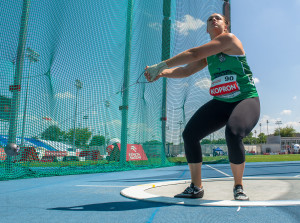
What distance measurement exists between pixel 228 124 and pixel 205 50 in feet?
2.01

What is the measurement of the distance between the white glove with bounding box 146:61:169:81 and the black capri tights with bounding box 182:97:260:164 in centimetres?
58

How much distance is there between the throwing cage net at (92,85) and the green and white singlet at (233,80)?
1.49m

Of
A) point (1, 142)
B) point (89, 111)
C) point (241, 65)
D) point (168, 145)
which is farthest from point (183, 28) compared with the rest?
point (241, 65)

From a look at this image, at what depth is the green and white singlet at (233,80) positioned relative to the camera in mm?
2152

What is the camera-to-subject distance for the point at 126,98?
7379 mm

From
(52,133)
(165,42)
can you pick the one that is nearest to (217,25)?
(52,133)

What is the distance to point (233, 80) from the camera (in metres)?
2.16

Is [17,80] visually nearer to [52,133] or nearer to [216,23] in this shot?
[52,133]

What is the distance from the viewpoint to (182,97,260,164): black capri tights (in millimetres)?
1977

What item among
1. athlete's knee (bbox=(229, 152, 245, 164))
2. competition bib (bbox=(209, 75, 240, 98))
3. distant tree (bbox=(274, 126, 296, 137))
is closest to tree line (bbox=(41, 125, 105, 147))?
competition bib (bbox=(209, 75, 240, 98))

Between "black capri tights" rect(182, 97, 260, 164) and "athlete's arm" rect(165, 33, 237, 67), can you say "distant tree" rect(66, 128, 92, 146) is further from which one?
"athlete's arm" rect(165, 33, 237, 67)

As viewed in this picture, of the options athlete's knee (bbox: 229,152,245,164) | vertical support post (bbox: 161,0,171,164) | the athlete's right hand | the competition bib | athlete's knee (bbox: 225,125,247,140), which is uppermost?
vertical support post (bbox: 161,0,171,164)

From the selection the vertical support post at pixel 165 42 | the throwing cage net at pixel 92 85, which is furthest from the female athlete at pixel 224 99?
the vertical support post at pixel 165 42

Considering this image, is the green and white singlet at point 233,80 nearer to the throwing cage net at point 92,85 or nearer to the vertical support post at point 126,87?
the throwing cage net at point 92,85
